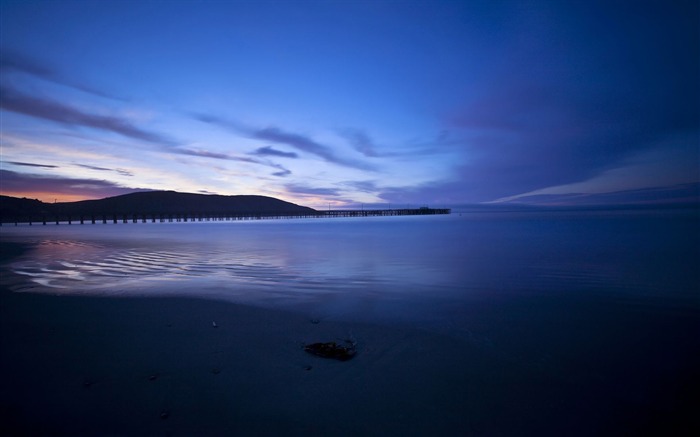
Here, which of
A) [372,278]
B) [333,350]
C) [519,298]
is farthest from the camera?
[372,278]

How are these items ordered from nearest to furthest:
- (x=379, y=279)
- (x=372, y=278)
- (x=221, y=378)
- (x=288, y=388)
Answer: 1. (x=288, y=388)
2. (x=221, y=378)
3. (x=379, y=279)
4. (x=372, y=278)


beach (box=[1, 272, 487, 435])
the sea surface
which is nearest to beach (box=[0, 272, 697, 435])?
beach (box=[1, 272, 487, 435])

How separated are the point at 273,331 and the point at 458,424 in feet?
11.2

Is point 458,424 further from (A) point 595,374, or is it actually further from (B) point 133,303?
(B) point 133,303

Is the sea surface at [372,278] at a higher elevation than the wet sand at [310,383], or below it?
higher

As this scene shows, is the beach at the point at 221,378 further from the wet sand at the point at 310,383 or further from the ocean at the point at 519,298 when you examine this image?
the ocean at the point at 519,298

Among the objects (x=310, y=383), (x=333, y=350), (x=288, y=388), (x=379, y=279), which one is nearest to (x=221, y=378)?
(x=288, y=388)

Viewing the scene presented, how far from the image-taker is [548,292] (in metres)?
9.05

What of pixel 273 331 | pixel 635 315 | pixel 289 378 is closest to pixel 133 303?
pixel 273 331

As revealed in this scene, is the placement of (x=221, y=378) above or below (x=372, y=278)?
below

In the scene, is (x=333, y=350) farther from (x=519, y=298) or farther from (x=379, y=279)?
(x=379, y=279)

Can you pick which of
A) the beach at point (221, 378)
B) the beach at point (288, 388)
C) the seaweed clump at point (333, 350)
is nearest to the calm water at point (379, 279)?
the beach at point (221, 378)

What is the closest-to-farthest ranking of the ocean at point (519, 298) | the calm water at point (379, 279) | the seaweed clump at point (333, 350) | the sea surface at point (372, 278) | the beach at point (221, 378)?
the beach at point (221, 378), the ocean at point (519, 298), the seaweed clump at point (333, 350), the calm water at point (379, 279), the sea surface at point (372, 278)

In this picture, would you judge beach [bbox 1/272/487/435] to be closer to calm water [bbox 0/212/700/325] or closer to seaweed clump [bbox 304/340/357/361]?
seaweed clump [bbox 304/340/357/361]
